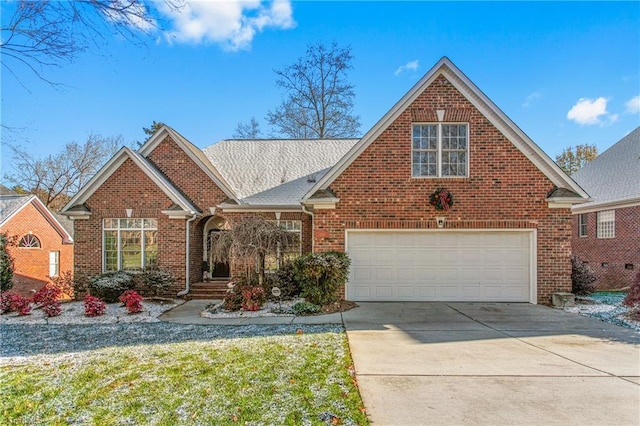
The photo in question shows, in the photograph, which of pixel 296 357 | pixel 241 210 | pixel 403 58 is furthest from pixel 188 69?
pixel 296 357

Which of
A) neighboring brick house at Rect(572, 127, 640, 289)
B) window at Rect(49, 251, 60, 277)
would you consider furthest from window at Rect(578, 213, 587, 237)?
window at Rect(49, 251, 60, 277)

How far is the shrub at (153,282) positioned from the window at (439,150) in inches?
330

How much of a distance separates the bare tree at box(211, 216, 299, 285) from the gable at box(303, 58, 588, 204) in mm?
1491

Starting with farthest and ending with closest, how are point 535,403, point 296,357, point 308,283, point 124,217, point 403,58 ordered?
point 403,58, point 124,217, point 308,283, point 296,357, point 535,403

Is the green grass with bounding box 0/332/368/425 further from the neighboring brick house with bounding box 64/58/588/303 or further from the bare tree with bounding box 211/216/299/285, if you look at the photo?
the neighboring brick house with bounding box 64/58/588/303

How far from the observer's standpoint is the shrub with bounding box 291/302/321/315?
31.2 feet

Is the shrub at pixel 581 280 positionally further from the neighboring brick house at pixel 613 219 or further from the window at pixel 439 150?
the neighboring brick house at pixel 613 219

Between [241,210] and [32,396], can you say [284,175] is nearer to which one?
[241,210]

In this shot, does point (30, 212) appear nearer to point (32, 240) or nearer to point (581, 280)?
point (32, 240)

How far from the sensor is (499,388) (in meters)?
4.64

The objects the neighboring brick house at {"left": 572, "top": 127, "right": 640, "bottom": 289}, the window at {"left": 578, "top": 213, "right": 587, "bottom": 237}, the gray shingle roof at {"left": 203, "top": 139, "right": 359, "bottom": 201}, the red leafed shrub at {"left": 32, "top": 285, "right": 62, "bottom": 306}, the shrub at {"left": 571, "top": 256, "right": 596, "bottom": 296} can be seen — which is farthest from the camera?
the window at {"left": 578, "top": 213, "right": 587, "bottom": 237}

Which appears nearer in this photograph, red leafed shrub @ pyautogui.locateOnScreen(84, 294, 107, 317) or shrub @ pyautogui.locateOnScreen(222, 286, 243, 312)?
red leafed shrub @ pyautogui.locateOnScreen(84, 294, 107, 317)

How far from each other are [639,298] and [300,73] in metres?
23.1

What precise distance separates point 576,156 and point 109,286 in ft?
133
